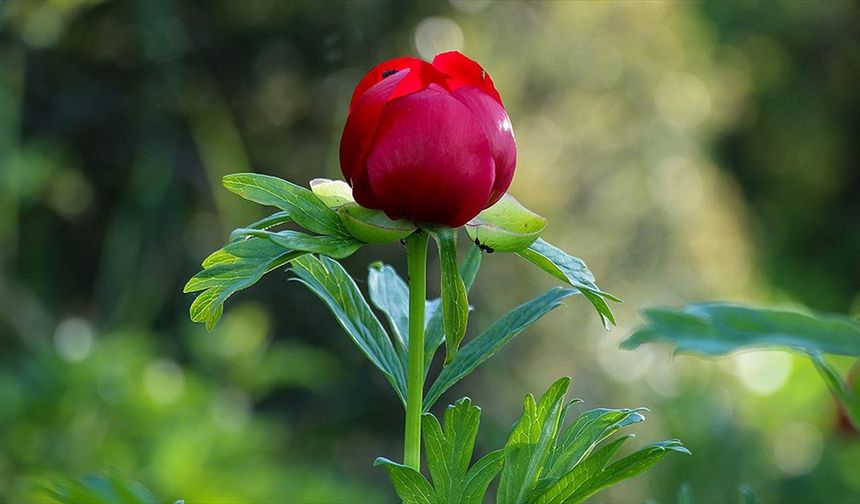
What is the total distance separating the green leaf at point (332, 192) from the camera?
361 mm

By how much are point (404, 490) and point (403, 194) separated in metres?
0.09

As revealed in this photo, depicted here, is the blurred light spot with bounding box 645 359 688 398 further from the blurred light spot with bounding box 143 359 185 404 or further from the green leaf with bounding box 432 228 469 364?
the green leaf with bounding box 432 228 469 364

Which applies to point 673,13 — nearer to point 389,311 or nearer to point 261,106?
point 261,106

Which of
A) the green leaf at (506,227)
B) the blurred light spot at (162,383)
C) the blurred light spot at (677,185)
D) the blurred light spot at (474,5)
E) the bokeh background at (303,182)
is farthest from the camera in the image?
the blurred light spot at (677,185)

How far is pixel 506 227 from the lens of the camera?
343mm

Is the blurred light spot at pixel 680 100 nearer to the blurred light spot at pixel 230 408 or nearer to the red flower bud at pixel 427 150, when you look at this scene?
the blurred light spot at pixel 230 408

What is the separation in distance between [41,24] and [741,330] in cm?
180

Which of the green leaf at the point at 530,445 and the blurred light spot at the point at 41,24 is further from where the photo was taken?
the blurred light spot at the point at 41,24

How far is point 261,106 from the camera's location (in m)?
2.58

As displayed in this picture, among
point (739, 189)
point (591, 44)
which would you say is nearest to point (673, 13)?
point (591, 44)

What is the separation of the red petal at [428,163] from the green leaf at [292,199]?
16 millimetres

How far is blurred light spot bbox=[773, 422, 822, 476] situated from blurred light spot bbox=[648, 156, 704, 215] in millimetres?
1437

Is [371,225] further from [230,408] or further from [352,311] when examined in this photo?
[230,408]

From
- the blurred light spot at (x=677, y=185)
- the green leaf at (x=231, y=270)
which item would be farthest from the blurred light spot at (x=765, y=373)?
the blurred light spot at (x=677, y=185)
